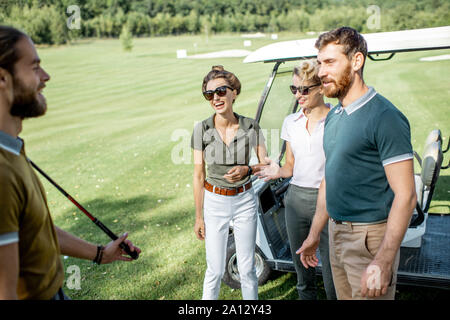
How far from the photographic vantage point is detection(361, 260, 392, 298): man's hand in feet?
6.04

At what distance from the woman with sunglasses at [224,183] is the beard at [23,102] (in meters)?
1.59

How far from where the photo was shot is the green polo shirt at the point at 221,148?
9.64 ft

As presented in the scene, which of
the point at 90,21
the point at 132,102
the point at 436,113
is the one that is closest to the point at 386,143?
the point at 436,113

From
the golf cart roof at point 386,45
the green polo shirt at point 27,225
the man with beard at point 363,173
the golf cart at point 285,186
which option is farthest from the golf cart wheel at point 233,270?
the green polo shirt at point 27,225

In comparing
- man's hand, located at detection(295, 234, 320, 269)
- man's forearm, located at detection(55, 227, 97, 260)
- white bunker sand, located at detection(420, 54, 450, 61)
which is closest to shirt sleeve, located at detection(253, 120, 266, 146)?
man's hand, located at detection(295, 234, 320, 269)

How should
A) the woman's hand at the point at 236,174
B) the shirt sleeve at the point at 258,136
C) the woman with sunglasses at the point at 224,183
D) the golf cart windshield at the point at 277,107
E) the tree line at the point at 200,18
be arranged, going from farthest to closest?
1. the tree line at the point at 200,18
2. the golf cart windshield at the point at 277,107
3. the shirt sleeve at the point at 258,136
4. the woman with sunglasses at the point at 224,183
5. the woman's hand at the point at 236,174

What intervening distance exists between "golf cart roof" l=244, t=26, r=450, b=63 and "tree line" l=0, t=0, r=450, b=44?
6389 mm

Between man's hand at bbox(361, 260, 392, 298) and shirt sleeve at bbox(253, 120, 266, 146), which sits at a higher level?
shirt sleeve at bbox(253, 120, 266, 146)

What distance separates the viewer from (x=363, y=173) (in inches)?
79.9

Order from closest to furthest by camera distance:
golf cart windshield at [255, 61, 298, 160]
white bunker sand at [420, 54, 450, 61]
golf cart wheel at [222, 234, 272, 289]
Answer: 1. golf cart wheel at [222, 234, 272, 289]
2. golf cart windshield at [255, 61, 298, 160]
3. white bunker sand at [420, 54, 450, 61]

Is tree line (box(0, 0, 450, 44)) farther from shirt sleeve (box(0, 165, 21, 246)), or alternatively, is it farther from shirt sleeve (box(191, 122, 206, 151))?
shirt sleeve (box(0, 165, 21, 246))

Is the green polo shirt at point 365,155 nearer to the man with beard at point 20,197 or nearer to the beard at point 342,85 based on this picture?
the beard at point 342,85

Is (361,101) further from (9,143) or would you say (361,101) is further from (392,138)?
(9,143)

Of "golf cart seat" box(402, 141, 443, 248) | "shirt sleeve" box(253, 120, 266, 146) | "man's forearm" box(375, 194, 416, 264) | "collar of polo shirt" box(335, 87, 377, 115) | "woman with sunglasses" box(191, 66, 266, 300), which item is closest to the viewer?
"man's forearm" box(375, 194, 416, 264)
